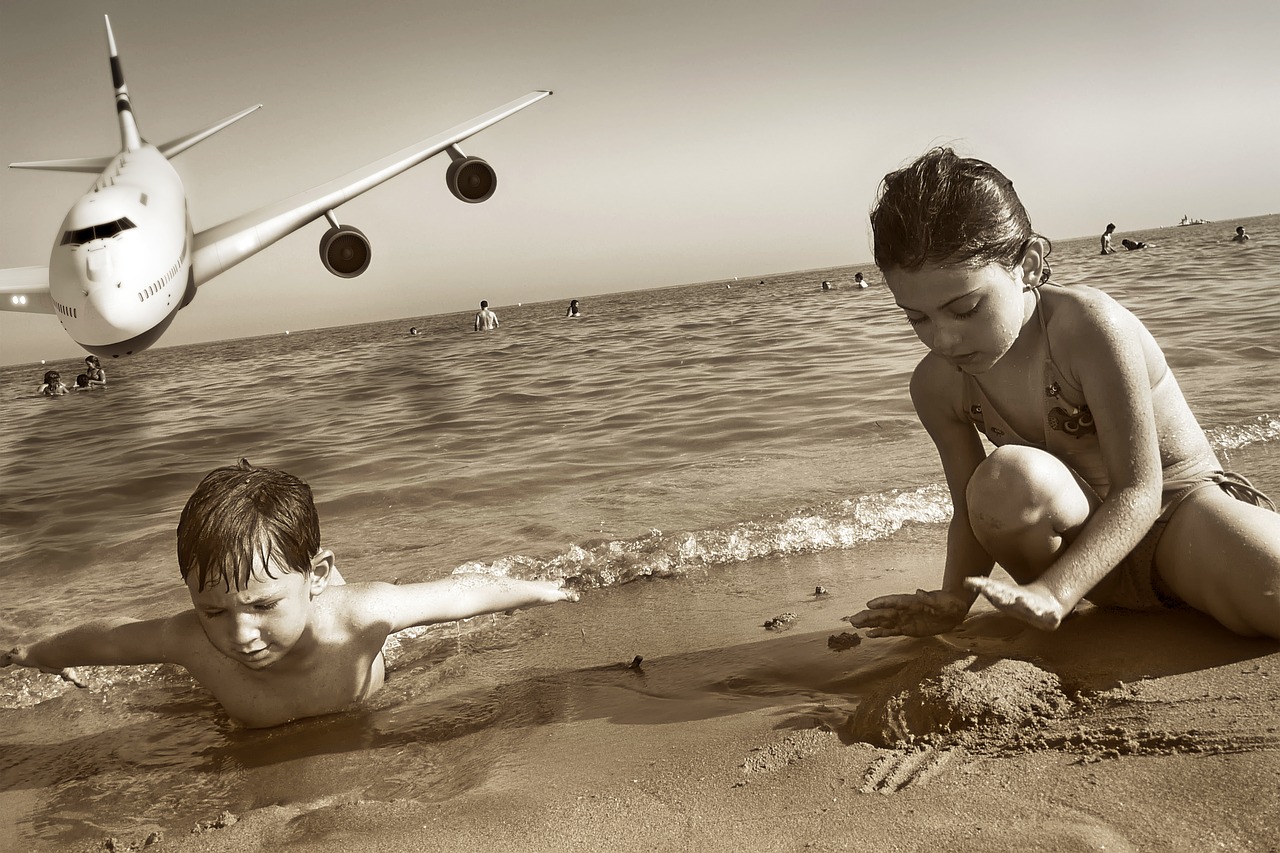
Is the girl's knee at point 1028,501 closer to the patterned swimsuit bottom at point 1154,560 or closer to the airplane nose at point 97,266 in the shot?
the patterned swimsuit bottom at point 1154,560

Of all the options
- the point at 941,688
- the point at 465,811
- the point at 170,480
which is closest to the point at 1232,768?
the point at 941,688

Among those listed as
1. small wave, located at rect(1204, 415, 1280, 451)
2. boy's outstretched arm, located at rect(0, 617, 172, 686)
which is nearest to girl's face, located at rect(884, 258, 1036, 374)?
boy's outstretched arm, located at rect(0, 617, 172, 686)

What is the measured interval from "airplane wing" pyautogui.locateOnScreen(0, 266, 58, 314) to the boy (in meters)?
14.3

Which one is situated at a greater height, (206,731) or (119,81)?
(119,81)

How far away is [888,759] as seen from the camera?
1868 millimetres

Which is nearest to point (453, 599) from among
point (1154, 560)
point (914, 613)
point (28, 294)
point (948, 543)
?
point (914, 613)

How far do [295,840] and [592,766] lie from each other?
68 centimetres

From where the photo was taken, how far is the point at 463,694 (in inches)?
115

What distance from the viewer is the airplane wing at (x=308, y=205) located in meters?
15.5

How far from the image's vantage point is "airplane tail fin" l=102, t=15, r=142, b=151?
66.9 ft

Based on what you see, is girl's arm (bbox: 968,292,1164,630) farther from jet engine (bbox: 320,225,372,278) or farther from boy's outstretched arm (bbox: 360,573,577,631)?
jet engine (bbox: 320,225,372,278)

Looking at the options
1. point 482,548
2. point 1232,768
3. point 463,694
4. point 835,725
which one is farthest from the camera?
point 482,548

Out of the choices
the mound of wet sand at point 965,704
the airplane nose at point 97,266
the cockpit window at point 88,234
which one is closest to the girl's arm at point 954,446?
the mound of wet sand at point 965,704

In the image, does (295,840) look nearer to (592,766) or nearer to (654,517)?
(592,766)
